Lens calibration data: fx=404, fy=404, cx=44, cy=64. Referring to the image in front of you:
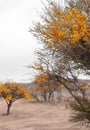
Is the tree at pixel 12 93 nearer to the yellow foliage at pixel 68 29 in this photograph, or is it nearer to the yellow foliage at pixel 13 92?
the yellow foliage at pixel 13 92

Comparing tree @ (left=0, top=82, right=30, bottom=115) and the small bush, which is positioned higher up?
tree @ (left=0, top=82, right=30, bottom=115)

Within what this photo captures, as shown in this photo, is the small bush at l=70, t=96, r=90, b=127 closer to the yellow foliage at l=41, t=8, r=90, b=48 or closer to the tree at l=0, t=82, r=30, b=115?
the yellow foliage at l=41, t=8, r=90, b=48

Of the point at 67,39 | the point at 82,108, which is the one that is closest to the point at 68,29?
the point at 67,39

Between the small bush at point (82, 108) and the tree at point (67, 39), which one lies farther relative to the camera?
the small bush at point (82, 108)

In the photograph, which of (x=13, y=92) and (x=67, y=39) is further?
(x=13, y=92)

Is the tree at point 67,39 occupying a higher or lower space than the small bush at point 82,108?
higher

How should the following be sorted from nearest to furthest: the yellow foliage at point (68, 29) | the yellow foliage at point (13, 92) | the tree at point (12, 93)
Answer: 1. the yellow foliage at point (68, 29)
2. the tree at point (12, 93)
3. the yellow foliage at point (13, 92)

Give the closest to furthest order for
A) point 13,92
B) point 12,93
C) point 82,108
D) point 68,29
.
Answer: point 68,29 < point 82,108 < point 12,93 < point 13,92

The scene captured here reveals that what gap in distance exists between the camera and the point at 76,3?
1700cm

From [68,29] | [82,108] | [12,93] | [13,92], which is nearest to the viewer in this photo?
[68,29]

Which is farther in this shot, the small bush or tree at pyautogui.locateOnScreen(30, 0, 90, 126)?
the small bush

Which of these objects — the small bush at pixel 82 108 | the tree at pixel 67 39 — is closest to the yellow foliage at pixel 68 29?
the tree at pixel 67 39

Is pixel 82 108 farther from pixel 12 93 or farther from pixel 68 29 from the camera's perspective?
pixel 12 93

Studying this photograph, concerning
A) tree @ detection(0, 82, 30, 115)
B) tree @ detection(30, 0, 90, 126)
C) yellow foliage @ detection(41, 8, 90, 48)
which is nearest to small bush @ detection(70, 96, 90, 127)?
tree @ detection(30, 0, 90, 126)
